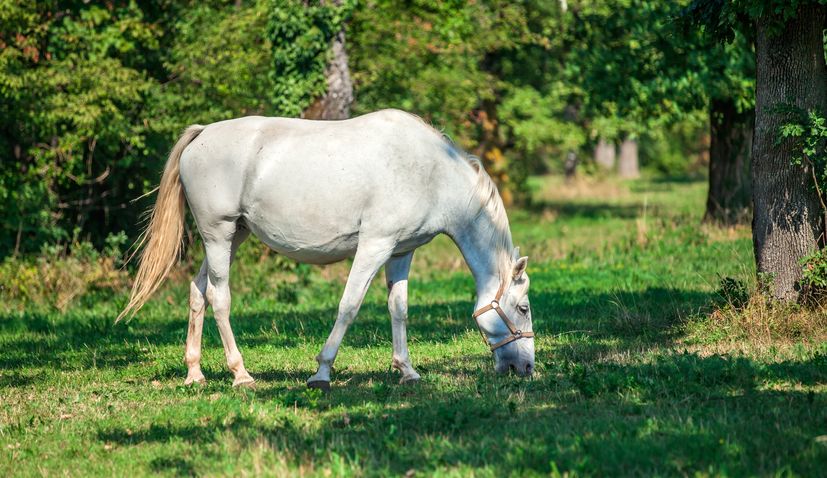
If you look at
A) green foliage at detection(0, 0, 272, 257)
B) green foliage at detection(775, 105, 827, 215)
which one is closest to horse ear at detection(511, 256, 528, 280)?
green foliage at detection(775, 105, 827, 215)

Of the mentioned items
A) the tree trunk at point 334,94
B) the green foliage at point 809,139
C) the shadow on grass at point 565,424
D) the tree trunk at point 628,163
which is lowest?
the tree trunk at point 628,163

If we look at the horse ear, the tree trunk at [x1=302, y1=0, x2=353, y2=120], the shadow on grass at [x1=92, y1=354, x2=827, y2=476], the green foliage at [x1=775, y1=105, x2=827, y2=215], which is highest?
the tree trunk at [x1=302, y1=0, x2=353, y2=120]

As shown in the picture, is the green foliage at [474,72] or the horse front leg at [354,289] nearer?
the horse front leg at [354,289]

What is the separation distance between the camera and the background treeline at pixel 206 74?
1475cm

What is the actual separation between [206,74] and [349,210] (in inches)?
356

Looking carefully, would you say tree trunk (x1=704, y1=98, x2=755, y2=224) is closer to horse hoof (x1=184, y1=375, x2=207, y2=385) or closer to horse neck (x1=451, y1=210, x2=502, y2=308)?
horse neck (x1=451, y1=210, x2=502, y2=308)

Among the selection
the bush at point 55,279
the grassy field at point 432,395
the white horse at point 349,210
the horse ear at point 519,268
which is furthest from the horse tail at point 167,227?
the bush at point 55,279

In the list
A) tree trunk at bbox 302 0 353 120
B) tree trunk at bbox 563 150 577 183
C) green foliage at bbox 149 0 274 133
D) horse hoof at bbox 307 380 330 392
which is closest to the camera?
horse hoof at bbox 307 380 330 392

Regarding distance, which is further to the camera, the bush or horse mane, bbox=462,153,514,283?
the bush

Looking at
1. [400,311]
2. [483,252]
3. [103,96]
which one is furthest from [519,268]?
[103,96]

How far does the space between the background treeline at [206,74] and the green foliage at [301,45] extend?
0.07 feet

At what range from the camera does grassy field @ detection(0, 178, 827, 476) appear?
5316 mm

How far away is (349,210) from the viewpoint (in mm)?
7371

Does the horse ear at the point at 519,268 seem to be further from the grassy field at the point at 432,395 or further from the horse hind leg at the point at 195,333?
the horse hind leg at the point at 195,333
